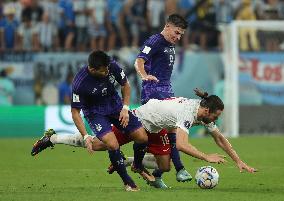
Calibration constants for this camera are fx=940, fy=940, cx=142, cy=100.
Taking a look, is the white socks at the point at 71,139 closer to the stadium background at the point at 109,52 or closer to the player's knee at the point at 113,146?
the player's knee at the point at 113,146

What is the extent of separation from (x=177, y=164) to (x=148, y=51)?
172 cm

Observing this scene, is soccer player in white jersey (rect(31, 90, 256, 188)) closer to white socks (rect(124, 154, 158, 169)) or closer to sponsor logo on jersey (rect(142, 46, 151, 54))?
white socks (rect(124, 154, 158, 169))

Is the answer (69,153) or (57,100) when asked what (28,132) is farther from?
(69,153)

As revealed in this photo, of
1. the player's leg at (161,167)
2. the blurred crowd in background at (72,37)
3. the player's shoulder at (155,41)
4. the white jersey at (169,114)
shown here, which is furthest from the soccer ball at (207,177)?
the blurred crowd in background at (72,37)

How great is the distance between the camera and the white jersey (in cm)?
1172

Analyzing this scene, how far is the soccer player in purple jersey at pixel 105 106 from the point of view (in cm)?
1188

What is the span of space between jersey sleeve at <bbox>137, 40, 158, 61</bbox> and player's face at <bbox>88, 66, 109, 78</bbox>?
150 cm

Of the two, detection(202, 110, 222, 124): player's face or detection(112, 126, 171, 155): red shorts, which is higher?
detection(202, 110, 222, 124): player's face

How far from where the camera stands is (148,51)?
44.6 feet

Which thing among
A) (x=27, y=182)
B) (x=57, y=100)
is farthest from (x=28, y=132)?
(x=27, y=182)

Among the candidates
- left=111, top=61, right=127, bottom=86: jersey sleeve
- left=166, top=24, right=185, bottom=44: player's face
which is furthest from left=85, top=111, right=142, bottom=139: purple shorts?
left=166, top=24, right=185, bottom=44: player's face

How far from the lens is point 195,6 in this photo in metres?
26.3

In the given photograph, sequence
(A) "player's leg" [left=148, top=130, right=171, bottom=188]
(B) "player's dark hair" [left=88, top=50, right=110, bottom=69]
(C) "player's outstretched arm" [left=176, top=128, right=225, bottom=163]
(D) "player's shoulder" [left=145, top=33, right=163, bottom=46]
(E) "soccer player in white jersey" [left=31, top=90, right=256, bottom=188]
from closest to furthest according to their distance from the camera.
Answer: (C) "player's outstretched arm" [left=176, top=128, right=225, bottom=163]
(E) "soccer player in white jersey" [left=31, top=90, right=256, bottom=188]
(B) "player's dark hair" [left=88, top=50, right=110, bottom=69]
(A) "player's leg" [left=148, top=130, right=171, bottom=188]
(D) "player's shoulder" [left=145, top=33, right=163, bottom=46]

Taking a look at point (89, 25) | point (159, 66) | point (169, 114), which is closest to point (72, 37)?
point (89, 25)
